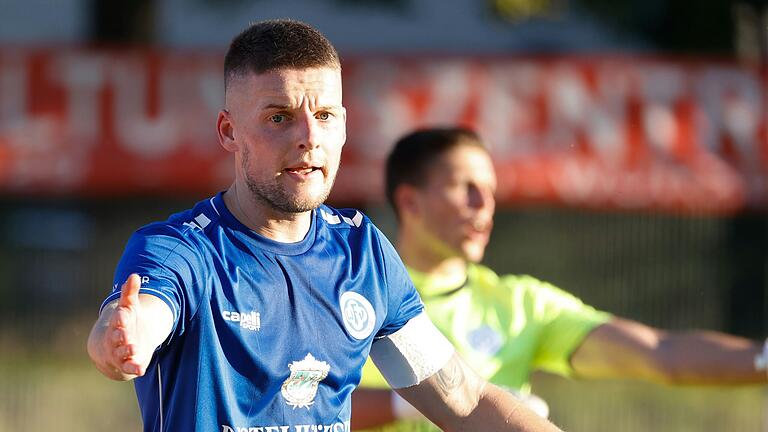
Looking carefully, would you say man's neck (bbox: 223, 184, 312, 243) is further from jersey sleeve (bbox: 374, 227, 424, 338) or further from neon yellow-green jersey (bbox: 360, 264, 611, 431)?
neon yellow-green jersey (bbox: 360, 264, 611, 431)

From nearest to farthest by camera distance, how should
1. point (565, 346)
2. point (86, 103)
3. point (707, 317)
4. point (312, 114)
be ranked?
1. point (312, 114)
2. point (565, 346)
3. point (86, 103)
4. point (707, 317)

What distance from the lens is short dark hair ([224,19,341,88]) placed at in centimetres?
339

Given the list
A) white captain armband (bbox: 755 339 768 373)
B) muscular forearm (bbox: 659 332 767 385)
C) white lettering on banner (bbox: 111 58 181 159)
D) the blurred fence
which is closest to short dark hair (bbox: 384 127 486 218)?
muscular forearm (bbox: 659 332 767 385)

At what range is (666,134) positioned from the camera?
42.3 feet

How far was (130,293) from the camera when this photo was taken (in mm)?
2801

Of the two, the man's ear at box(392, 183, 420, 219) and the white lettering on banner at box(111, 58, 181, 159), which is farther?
the white lettering on banner at box(111, 58, 181, 159)

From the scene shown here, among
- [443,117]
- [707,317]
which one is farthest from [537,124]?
[707,317]

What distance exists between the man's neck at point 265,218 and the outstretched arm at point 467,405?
0.56m

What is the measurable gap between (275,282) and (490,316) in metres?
2.10

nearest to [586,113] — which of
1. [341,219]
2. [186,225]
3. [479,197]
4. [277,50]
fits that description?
[479,197]

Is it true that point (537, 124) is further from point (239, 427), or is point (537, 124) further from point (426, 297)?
point (239, 427)

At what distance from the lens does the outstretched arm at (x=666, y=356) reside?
489 cm

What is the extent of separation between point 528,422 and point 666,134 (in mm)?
9620

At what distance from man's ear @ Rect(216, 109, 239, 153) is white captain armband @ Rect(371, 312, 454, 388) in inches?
26.2
